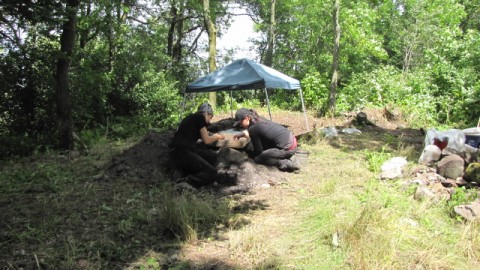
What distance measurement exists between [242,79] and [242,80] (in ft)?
0.19

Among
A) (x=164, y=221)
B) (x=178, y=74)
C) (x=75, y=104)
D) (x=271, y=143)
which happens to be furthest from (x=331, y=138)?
(x=178, y=74)

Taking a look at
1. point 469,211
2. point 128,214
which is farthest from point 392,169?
point 128,214

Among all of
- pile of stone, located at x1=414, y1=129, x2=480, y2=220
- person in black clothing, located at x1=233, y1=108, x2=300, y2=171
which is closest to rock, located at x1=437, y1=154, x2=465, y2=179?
pile of stone, located at x1=414, y1=129, x2=480, y2=220

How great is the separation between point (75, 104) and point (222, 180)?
6145mm

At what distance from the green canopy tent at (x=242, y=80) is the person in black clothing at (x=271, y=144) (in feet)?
7.22

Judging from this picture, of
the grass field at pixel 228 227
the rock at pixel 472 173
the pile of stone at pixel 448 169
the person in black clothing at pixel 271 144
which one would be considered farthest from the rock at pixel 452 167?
the person in black clothing at pixel 271 144

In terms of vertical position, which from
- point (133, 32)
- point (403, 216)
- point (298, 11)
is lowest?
point (403, 216)

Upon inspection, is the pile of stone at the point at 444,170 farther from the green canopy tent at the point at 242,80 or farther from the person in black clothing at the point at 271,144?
the green canopy tent at the point at 242,80

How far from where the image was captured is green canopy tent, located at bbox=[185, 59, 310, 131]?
865 cm

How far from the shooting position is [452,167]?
214 inches

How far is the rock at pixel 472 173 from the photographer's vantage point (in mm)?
5008

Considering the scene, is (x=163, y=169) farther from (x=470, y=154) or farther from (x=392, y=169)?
(x=470, y=154)

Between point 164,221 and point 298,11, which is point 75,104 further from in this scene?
point 298,11

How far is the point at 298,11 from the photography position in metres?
23.1
